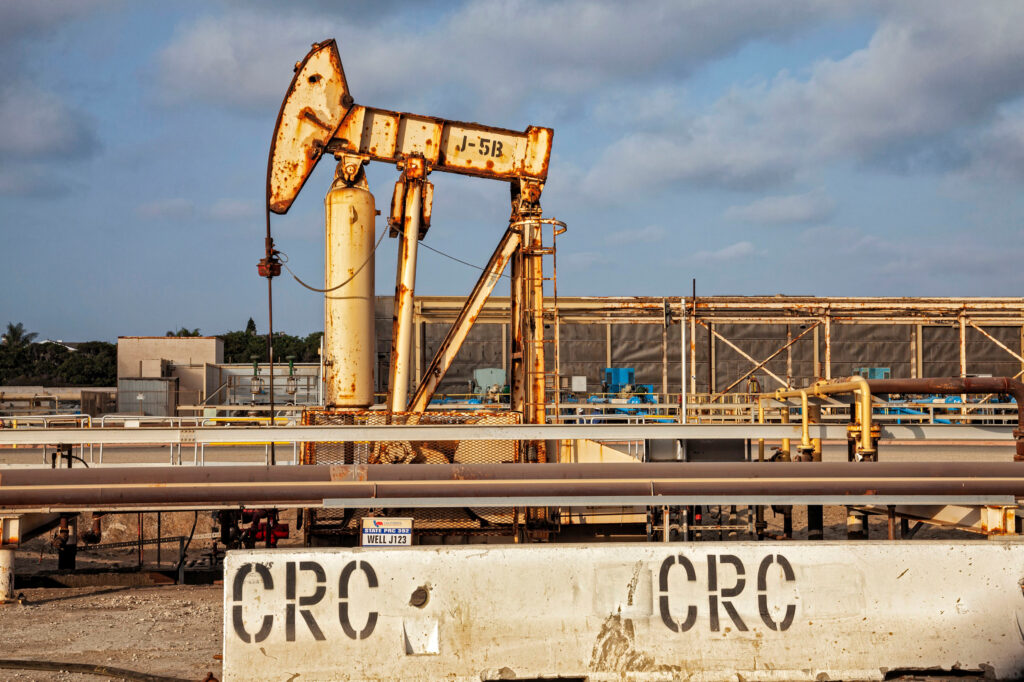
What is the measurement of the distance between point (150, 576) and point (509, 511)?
5724 millimetres

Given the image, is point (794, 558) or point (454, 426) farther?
point (454, 426)

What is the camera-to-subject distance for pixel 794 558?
21.7 ft

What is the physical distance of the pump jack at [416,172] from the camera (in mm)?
13227

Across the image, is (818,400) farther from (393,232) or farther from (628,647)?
(628,647)

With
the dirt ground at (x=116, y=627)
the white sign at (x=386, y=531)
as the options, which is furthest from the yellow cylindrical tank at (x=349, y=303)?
the white sign at (x=386, y=531)

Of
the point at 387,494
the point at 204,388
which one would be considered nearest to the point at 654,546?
the point at 387,494

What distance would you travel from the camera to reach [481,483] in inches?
356

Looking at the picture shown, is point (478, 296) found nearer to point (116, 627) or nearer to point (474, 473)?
point (474, 473)

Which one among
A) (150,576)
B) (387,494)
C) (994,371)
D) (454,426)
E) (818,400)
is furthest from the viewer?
(994,371)

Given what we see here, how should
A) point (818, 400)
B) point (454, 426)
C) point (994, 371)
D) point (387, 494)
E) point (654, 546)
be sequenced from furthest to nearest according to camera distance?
point (994, 371) → point (818, 400) → point (454, 426) → point (387, 494) → point (654, 546)

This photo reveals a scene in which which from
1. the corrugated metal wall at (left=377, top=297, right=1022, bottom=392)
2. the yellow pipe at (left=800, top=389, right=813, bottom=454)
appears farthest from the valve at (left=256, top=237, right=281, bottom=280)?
the corrugated metal wall at (left=377, top=297, right=1022, bottom=392)

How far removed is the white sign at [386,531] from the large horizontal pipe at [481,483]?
33.7 inches

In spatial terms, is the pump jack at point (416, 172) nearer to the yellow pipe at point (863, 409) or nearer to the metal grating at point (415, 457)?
the metal grating at point (415, 457)

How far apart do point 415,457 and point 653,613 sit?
6.32 meters
